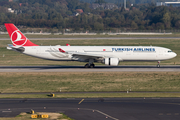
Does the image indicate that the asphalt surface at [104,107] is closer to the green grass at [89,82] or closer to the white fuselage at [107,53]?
the green grass at [89,82]

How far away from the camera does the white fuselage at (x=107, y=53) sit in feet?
171

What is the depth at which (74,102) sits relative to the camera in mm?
28953

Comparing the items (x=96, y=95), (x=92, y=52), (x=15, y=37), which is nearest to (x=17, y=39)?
(x=15, y=37)

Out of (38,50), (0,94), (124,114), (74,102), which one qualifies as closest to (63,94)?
(74,102)

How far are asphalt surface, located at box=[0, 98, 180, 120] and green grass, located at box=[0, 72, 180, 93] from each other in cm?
701

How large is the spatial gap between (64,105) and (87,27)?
495 feet

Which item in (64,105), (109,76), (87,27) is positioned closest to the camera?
(64,105)

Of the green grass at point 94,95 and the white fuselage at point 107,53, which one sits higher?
the white fuselage at point 107,53

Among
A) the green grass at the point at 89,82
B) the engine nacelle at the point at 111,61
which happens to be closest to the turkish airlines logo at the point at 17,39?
the green grass at the point at 89,82

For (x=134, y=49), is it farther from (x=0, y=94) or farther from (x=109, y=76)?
(x=0, y=94)

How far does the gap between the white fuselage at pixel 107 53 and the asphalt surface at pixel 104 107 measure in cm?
2259

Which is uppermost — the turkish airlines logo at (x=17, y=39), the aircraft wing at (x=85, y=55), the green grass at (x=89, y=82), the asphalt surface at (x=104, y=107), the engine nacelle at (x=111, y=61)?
the turkish airlines logo at (x=17, y=39)

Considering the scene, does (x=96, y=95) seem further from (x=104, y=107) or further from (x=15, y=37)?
(x=15, y=37)

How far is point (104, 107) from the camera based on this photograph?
87.8 feet
